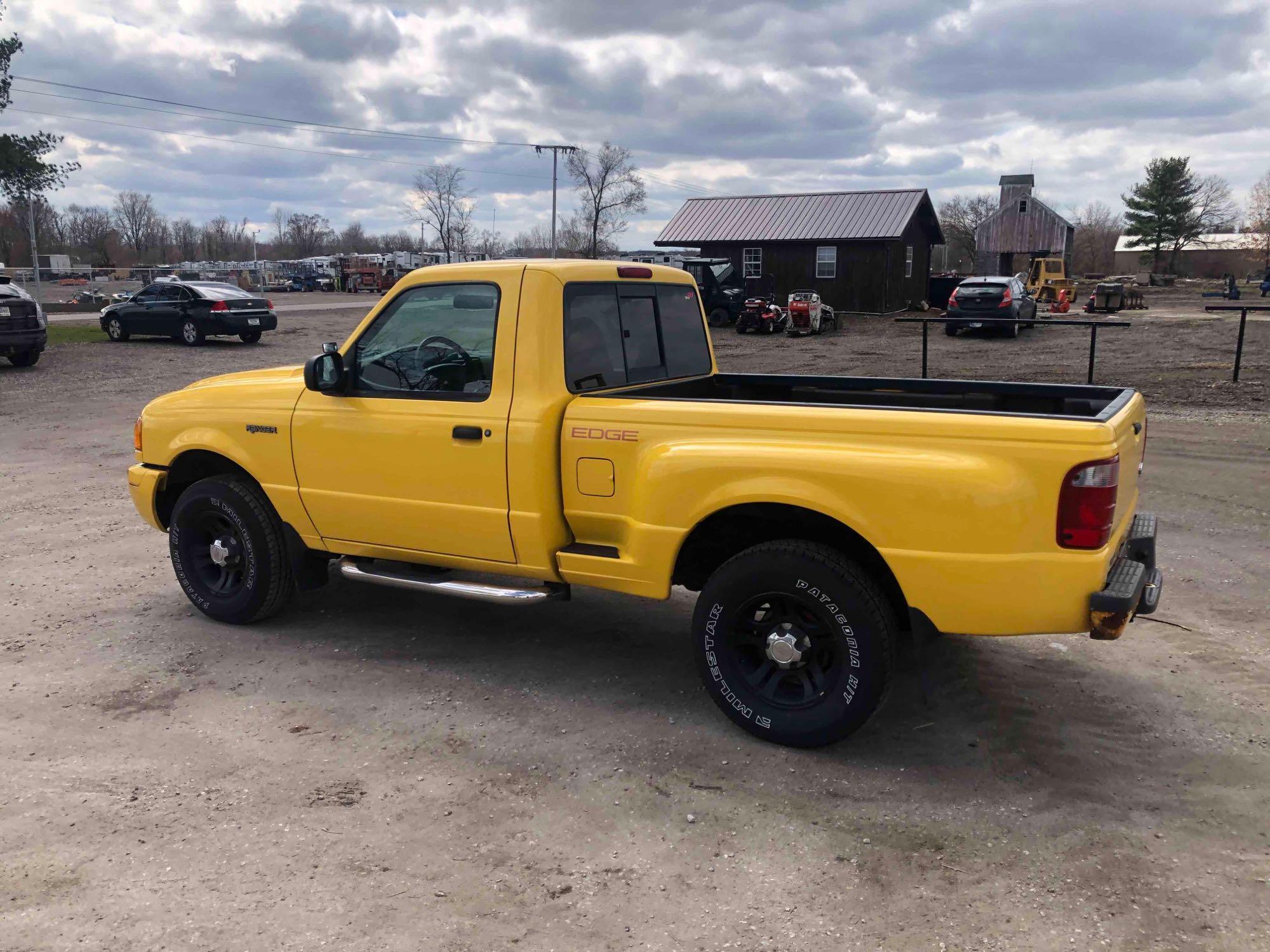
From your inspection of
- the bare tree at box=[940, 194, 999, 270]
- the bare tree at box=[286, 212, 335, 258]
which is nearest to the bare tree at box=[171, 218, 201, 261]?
the bare tree at box=[286, 212, 335, 258]

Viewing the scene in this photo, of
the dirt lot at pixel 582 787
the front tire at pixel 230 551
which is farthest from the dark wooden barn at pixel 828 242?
the front tire at pixel 230 551

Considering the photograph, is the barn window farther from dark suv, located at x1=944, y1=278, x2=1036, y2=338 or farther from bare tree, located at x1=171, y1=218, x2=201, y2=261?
bare tree, located at x1=171, y1=218, x2=201, y2=261

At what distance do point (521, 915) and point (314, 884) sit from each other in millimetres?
713

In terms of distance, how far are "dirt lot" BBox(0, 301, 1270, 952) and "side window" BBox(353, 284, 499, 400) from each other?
1462 mm

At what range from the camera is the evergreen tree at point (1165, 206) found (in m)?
75.3

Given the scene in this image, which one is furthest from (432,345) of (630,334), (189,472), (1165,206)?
(1165,206)

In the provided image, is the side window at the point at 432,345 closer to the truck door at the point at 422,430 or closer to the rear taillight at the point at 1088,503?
the truck door at the point at 422,430

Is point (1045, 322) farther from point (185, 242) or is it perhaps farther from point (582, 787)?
point (185, 242)

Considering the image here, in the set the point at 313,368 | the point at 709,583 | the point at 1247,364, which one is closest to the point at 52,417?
the point at 313,368

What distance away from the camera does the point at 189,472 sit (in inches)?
232

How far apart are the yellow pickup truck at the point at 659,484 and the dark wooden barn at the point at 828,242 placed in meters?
34.1

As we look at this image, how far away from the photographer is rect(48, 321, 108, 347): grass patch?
25047 mm

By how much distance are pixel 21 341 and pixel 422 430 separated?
17556mm

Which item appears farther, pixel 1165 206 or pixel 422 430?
pixel 1165 206
